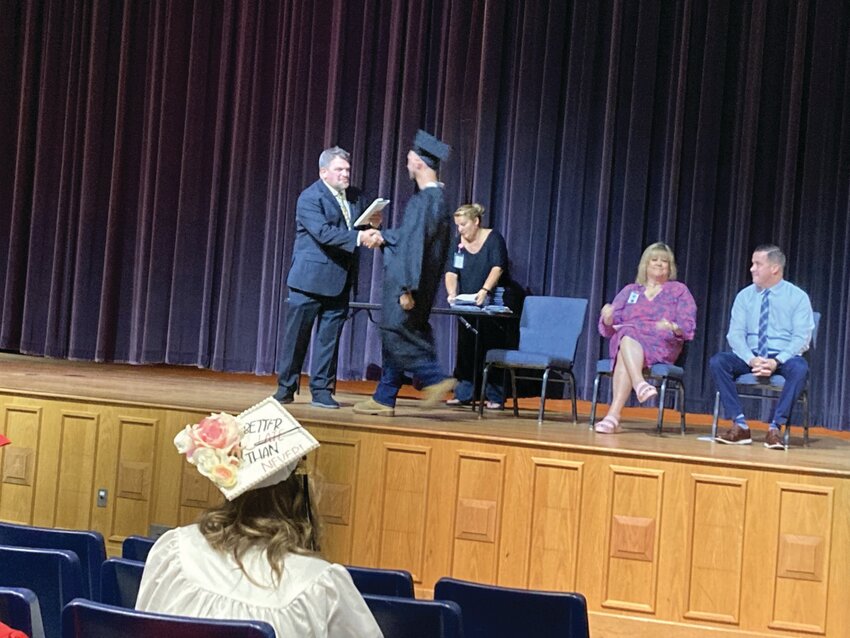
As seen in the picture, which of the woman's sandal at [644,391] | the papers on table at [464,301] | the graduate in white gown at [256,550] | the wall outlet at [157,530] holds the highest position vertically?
the papers on table at [464,301]

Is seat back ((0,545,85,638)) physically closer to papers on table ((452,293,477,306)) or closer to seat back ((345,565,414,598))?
seat back ((345,565,414,598))

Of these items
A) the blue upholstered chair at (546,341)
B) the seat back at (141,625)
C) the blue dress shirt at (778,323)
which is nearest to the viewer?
the seat back at (141,625)

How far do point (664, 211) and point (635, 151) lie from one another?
0.49 meters

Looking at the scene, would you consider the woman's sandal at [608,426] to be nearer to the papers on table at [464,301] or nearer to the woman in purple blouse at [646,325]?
the woman in purple blouse at [646,325]

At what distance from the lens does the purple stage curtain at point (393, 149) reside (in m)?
7.51

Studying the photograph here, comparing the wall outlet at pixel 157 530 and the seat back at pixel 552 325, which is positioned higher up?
the seat back at pixel 552 325

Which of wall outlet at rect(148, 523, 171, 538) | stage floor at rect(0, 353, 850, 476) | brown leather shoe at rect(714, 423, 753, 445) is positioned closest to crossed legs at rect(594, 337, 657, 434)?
stage floor at rect(0, 353, 850, 476)

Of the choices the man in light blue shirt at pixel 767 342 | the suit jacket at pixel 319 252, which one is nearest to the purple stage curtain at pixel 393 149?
the man in light blue shirt at pixel 767 342

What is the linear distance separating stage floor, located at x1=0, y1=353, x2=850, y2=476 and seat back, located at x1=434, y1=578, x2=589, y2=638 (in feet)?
7.40

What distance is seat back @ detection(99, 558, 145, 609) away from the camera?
2516 mm

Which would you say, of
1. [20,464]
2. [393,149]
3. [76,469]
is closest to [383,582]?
[76,469]

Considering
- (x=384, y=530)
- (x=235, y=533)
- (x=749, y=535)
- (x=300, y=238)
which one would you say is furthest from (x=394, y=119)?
(x=235, y=533)

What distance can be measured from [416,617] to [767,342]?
4260mm

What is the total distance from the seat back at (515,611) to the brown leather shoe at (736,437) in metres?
3.45
